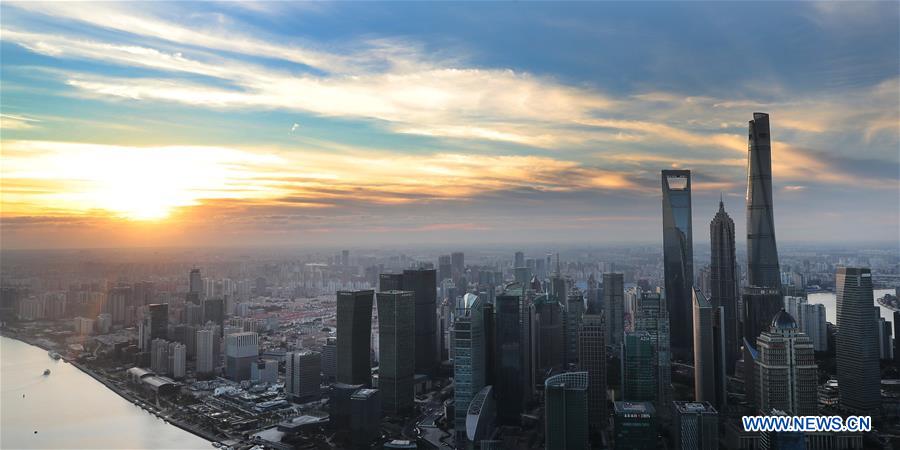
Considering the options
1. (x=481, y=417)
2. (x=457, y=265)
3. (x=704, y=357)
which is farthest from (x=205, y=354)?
(x=704, y=357)

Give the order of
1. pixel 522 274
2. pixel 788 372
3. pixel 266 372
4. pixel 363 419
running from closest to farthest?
pixel 788 372 < pixel 363 419 < pixel 266 372 < pixel 522 274

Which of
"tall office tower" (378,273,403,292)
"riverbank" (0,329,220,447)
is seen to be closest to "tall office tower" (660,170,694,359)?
"tall office tower" (378,273,403,292)

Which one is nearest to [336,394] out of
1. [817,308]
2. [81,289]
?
[817,308]

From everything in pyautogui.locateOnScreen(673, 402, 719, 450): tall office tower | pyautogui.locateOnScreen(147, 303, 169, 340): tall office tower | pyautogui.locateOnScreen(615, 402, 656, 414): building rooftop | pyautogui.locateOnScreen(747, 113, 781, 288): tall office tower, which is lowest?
pyautogui.locateOnScreen(673, 402, 719, 450): tall office tower

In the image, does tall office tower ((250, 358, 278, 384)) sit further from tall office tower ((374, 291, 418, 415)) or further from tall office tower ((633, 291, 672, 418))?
tall office tower ((633, 291, 672, 418))

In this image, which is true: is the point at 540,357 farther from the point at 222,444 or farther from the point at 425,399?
Answer: the point at 222,444

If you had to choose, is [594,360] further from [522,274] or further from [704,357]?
[522,274]
